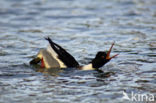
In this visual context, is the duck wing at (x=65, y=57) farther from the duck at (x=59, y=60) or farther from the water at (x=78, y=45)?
the water at (x=78, y=45)

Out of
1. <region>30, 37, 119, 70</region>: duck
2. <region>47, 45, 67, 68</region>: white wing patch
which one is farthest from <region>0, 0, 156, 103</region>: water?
<region>47, 45, 67, 68</region>: white wing patch

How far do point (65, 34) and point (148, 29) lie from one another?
10.3 feet

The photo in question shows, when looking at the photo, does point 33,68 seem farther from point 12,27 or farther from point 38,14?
point 38,14

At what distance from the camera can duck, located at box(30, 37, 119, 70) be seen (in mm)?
10695

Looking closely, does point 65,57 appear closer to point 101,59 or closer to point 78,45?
point 101,59

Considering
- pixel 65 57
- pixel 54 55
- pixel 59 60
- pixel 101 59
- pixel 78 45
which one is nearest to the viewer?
pixel 101 59

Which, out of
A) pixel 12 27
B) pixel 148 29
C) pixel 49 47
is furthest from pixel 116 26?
pixel 49 47

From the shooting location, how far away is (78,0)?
21906 mm

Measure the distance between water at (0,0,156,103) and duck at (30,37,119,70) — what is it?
0.86ft

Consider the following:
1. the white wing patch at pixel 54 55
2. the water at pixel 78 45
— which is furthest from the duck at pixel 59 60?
the water at pixel 78 45

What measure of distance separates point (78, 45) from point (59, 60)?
2.77 m

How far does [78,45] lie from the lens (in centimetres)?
1366

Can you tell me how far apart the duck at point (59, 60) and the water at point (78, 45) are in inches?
10.3

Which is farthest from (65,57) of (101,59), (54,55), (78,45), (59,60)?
(78,45)
